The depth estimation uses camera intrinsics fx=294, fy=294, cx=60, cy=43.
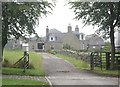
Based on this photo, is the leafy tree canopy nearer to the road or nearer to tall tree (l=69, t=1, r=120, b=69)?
tall tree (l=69, t=1, r=120, b=69)

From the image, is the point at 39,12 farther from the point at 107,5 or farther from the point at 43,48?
the point at 43,48

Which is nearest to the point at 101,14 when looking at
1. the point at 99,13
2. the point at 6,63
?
the point at 99,13

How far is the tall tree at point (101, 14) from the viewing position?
655 inches

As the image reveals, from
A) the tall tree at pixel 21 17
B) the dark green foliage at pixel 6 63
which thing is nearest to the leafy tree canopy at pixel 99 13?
the tall tree at pixel 21 17

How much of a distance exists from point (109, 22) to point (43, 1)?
4.65 meters

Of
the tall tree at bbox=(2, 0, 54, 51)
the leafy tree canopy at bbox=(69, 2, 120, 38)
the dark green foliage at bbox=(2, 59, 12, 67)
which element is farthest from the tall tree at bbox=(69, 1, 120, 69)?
the dark green foliage at bbox=(2, 59, 12, 67)

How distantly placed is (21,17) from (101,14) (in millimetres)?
4758

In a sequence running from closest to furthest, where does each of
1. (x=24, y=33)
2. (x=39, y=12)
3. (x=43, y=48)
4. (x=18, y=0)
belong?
(x=18, y=0) → (x=39, y=12) → (x=24, y=33) → (x=43, y=48)

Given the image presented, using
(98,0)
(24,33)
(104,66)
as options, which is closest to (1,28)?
(24,33)

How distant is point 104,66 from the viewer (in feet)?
63.0

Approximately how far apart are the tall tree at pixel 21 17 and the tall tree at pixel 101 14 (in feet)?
8.41

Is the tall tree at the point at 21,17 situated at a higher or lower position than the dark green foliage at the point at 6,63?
higher

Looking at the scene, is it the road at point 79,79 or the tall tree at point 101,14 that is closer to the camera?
the road at point 79,79

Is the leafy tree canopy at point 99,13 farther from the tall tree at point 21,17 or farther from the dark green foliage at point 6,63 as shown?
the dark green foliage at point 6,63
